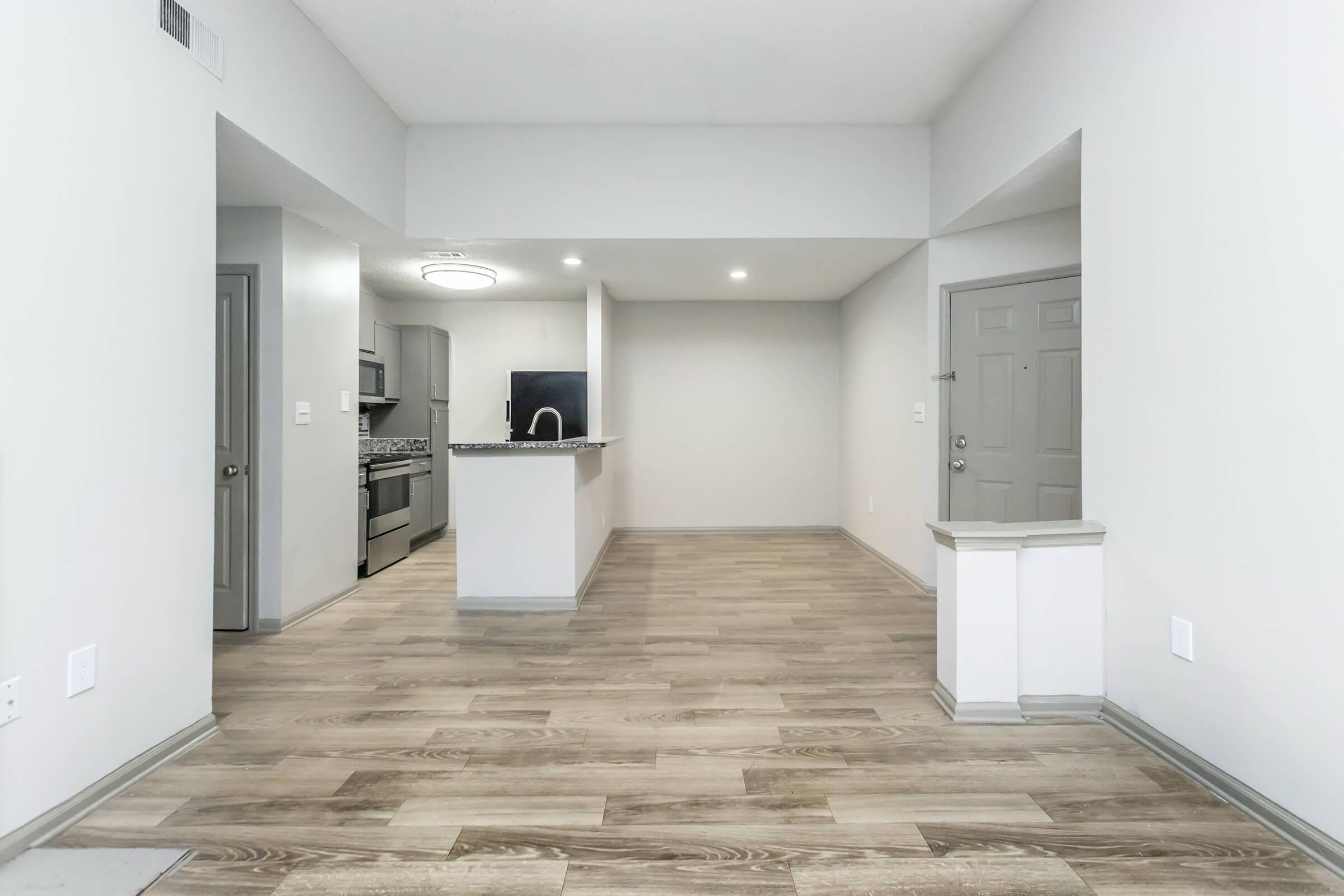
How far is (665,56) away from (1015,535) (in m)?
2.84

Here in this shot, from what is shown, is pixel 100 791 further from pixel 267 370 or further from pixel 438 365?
pixel 438 365

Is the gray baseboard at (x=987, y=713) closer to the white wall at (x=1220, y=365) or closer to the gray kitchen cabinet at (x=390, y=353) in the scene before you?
the white wall at (x=1220, y=365)

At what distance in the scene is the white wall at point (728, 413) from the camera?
6531 millimetres

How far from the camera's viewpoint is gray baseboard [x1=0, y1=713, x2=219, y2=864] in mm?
1608

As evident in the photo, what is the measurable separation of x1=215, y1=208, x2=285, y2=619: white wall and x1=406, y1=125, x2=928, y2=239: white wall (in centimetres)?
90

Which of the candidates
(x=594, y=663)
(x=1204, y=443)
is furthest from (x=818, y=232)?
(x=594, y=663)

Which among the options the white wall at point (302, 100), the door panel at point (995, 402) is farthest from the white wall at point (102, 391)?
the door panel at point (995, 402)

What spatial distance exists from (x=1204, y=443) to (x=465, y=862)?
239 cm

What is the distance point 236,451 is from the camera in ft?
11.3

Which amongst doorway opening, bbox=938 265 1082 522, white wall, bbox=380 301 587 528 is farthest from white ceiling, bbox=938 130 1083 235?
white wall, bbox=380 301 587 528

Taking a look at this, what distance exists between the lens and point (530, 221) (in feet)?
13.6

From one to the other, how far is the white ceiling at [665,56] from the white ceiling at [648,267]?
746 mm

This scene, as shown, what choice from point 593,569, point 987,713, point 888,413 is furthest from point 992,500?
point 593,569

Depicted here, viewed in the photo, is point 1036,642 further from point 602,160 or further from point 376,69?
point 376,69
